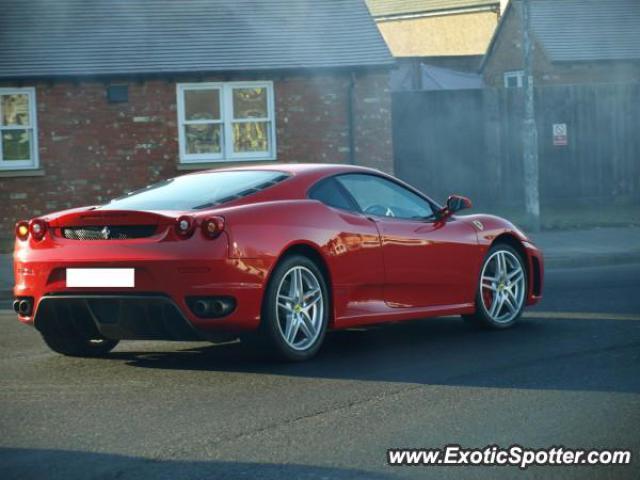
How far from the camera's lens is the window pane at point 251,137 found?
87.3ft

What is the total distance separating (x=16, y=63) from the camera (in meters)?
25.3

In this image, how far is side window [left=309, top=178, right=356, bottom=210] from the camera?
31.3 ft

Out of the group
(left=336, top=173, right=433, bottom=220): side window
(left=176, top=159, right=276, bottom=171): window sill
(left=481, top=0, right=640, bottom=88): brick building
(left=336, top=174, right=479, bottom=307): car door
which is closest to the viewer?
(left=336, top=174, right=479, bottom=307): car door

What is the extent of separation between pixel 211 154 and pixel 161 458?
67.4 feet

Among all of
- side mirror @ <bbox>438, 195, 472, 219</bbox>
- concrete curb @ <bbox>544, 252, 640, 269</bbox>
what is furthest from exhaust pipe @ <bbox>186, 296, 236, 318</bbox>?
concrete curb @ <bbox>544, 252, 640, 269</bbox>

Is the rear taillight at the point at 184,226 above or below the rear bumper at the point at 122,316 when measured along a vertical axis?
above

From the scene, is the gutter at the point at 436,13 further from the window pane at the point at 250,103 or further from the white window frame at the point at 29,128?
the white window frame at the point at 29,128

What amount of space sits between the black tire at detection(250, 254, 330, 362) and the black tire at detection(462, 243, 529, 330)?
5.87 ft

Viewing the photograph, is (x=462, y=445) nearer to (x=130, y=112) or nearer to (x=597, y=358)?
(x=597, y=358)

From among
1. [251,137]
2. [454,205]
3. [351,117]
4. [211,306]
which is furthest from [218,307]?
[351,117]

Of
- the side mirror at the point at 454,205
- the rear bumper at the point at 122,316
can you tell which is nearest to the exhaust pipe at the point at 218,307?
the rear bumper at the point at 122,316

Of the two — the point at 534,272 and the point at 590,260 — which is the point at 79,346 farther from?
Result: the point at 590,260

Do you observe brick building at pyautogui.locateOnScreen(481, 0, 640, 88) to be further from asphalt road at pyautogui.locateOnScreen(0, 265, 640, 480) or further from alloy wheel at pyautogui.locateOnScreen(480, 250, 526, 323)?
asphalt road at pyautogui.locateOnScreen(0, 265, 640, 480)

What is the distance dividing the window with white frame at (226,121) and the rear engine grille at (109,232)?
17330 mm
